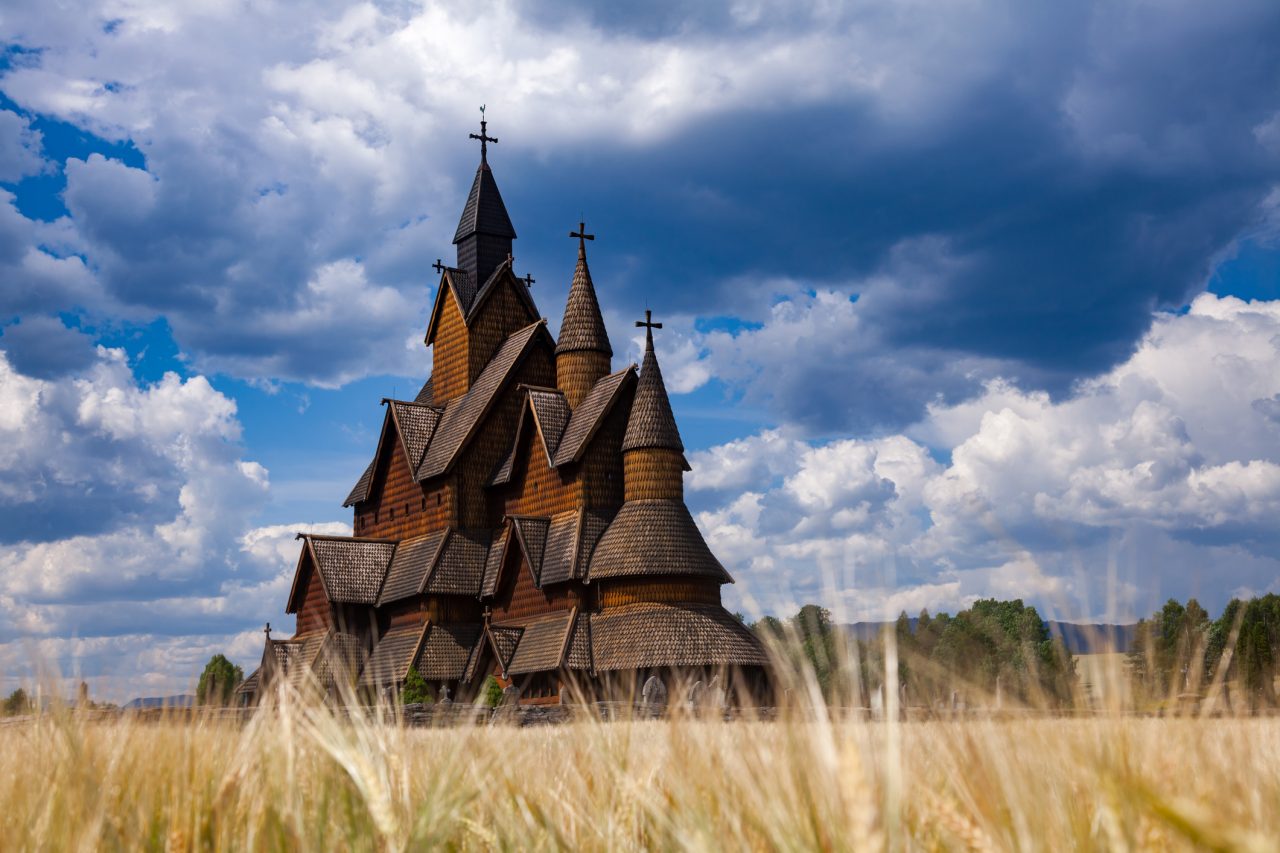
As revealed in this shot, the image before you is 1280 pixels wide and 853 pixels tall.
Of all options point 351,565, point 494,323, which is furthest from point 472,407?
point 351,565

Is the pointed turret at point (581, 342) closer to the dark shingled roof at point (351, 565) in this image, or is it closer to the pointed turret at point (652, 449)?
the pointed turret at point (652, 449)

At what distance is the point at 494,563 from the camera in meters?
41.2

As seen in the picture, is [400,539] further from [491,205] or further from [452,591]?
[491,205]

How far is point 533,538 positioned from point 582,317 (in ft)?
28.7

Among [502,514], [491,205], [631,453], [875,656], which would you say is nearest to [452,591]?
[502,514]

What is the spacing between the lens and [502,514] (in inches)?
1708

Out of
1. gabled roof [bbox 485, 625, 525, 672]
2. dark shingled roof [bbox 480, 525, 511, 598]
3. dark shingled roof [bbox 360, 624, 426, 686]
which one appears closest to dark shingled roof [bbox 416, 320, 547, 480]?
dark shingled roof [bbox 480, 525, 511, 598]

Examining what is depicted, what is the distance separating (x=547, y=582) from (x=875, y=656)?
3575cm

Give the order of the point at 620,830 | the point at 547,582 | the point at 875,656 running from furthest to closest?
the point at 547,582 < the point at 620,830 < the point at 875,656

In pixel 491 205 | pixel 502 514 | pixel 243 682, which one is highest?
pixel 491 205

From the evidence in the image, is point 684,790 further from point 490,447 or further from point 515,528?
point 490,447

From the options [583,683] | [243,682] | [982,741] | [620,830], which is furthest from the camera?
[243,682]

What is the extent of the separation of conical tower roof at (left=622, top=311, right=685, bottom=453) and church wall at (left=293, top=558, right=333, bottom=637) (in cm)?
1454

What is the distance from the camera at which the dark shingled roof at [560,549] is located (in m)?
36.9
